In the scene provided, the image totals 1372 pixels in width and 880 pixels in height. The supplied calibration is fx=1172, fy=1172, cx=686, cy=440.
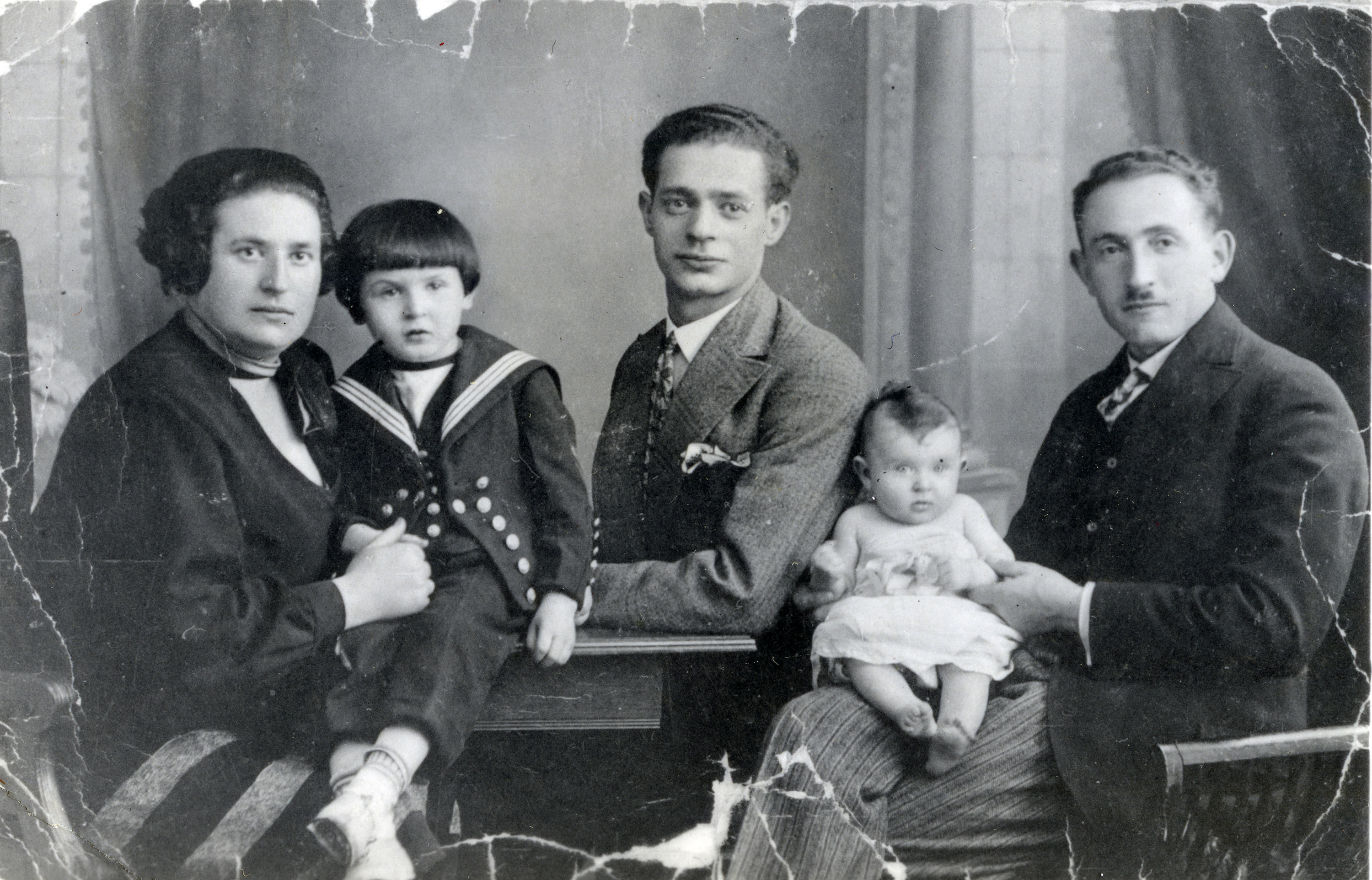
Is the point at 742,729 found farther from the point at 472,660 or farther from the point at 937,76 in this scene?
the point at 937,76

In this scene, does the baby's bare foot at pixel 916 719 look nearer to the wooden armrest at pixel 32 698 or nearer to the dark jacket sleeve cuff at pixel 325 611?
the dark jacket sleeve cuff at pixel 325 611

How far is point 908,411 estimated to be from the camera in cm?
226

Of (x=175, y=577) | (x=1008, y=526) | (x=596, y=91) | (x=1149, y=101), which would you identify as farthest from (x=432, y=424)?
(x=1149, y=101)

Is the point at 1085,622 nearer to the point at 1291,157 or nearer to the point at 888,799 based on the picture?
the point at 888,799

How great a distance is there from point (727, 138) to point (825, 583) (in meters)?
0.89

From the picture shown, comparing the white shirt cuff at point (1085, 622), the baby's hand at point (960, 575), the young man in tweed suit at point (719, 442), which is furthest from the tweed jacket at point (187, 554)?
the white shirt cuff at point (1085, 622)

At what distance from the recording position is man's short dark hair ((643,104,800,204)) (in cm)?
232

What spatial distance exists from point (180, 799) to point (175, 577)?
0.42 m

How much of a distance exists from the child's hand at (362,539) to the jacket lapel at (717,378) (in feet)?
1.60

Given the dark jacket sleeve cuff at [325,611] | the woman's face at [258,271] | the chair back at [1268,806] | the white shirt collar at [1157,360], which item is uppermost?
the woman's face at [258,271]

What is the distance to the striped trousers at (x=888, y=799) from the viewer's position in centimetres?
221

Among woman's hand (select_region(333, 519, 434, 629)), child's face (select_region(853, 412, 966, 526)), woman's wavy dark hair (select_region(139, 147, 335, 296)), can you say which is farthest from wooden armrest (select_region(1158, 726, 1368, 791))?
woman's wavy dark hair (select_region(139, 147, 335, 296))

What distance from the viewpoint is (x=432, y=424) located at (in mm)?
2260

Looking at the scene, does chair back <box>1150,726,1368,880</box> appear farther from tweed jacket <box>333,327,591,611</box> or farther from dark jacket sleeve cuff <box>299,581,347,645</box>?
dark jacket sleeve cuff <box>299,581,347,645</box>
